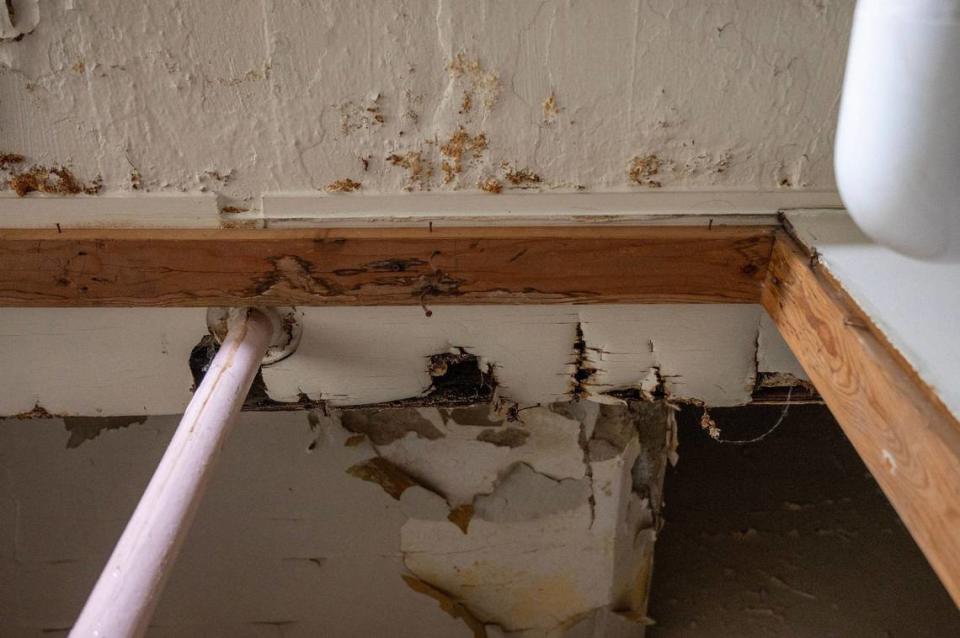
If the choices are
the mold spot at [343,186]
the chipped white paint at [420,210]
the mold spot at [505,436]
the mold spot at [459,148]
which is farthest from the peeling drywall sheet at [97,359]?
the mold spot at [505,436]

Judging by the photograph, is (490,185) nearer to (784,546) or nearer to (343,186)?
(343,186)

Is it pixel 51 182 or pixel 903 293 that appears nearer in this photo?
pixel 903 293

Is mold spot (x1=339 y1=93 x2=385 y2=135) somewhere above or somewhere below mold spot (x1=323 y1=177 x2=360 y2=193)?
above

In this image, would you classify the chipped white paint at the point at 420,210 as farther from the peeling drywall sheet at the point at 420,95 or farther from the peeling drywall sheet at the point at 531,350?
the peeling drywall sheet at the point at 531,350

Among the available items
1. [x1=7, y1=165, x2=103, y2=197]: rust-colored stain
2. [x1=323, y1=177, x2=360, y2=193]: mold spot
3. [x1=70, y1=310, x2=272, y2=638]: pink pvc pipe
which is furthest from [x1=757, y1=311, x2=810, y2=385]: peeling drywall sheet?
[x1=7, y1=165, x2=103, y2=197]: rust-colored stain

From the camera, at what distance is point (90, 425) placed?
4.47ft

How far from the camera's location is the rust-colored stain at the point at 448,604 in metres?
1.55

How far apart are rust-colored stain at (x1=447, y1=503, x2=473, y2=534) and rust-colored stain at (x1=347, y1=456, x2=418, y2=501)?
0.34 feet

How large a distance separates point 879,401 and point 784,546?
1385 millimetres

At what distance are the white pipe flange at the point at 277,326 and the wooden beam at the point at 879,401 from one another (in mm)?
634

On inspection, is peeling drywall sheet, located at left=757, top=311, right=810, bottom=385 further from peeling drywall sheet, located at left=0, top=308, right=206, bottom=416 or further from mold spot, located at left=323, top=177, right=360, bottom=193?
peeling drywall sheet, located at left=0, top=308, right=206, bottom=416

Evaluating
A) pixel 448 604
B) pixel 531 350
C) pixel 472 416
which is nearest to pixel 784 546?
pixel 448 604

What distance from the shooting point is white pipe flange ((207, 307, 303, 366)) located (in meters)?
0.96

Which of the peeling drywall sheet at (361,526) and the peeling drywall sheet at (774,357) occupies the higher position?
the peeling drywall sheet at (774,357)
